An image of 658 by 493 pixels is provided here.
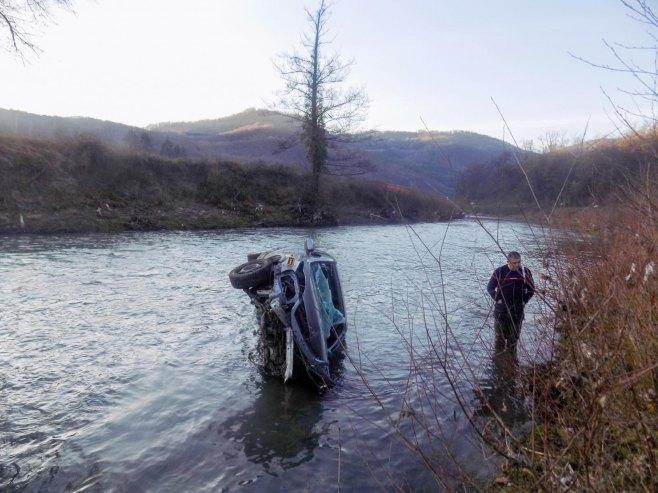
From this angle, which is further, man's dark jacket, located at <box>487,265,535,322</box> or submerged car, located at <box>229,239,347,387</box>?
man's dark jacket, located at <box>487,265,535,322</box>

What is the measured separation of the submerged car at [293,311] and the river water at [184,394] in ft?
1.16

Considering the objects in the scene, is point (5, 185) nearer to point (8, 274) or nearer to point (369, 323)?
point (8, 274)

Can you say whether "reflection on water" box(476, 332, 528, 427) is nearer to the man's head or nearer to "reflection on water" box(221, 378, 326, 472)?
the man's head

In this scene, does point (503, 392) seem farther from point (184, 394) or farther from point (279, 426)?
point (184, 394)

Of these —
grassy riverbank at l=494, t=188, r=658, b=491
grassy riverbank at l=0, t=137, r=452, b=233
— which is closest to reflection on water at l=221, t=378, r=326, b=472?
grassy riverbank at l=494, t=188, r=658, b=491

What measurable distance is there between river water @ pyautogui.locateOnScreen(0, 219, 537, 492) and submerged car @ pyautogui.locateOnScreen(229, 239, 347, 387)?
14.0 inches

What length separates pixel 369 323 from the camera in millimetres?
10258

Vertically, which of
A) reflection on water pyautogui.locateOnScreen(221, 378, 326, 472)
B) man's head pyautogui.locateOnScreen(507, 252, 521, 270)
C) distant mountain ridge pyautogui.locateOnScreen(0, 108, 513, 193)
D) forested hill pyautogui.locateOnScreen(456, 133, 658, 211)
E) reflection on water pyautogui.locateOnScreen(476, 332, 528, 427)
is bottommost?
reflection on water pyautogui.locateOnScreen(221, 378, 326, 472)

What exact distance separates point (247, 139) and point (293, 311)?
6135cm

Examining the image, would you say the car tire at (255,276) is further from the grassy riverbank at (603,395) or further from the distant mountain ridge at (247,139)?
the grassy riverbank at (603,395)

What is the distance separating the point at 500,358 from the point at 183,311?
6713mm

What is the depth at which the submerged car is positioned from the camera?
7.05 metres

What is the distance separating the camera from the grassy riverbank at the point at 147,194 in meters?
21.9

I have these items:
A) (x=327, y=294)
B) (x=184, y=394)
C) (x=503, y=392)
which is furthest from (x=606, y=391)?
(x=327, y=294)
